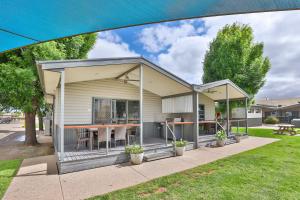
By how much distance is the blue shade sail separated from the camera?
52.3 inches

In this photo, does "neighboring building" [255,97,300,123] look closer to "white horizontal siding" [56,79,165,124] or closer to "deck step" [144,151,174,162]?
"white horizontal siding" [56,79,165,124]

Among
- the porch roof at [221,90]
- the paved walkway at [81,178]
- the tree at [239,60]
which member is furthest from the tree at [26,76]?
the tree at [239,60]

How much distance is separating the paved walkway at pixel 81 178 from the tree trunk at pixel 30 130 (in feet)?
14.4

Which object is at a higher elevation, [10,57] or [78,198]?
[10,57]

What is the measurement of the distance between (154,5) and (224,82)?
31.8 feet

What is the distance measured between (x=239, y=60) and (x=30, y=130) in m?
17.0

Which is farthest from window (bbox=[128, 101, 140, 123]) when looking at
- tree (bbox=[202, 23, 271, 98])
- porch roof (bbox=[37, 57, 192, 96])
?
tree (bbox=[202, 23, 271, 98])

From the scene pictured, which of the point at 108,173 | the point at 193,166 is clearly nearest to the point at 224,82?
the point at 193,166

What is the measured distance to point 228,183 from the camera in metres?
4.43

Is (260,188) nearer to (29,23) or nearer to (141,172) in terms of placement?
(141,172)

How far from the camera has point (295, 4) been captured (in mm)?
1214

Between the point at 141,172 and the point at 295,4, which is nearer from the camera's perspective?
the point at 295,4

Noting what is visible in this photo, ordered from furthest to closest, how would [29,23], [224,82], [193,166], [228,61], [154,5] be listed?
[228,61] → [224,82] → [193,166] → [29,23] → [154,5]

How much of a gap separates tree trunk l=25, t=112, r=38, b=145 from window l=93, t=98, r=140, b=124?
466 centimetres
